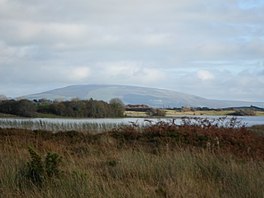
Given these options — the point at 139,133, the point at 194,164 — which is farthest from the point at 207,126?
the point at 194,164

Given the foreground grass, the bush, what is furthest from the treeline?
the bush

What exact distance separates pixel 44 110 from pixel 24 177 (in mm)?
61379

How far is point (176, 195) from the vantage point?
6.33 meters

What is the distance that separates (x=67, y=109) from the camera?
2643 inches

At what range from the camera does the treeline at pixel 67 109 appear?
65113 mm

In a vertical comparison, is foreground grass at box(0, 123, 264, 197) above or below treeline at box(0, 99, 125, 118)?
below

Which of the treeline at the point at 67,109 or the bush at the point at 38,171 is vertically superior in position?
the treeline at the point at 67,109

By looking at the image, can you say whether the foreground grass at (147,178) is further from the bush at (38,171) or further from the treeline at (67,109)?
the treeline at (67,109)

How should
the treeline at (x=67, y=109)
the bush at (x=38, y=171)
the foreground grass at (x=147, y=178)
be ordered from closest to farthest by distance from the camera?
1. the foreground grass at (x=147, y=178)
2. the bush at (x=38, y=171)
3. the treeline at (x=67, y=109)

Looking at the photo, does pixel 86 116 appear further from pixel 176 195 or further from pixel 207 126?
pixel 176 195

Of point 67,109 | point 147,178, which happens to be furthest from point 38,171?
point 67,109

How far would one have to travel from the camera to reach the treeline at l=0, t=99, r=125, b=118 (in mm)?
65113

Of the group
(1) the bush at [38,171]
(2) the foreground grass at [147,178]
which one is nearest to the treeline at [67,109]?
(2) the foreground grass at [147,178]

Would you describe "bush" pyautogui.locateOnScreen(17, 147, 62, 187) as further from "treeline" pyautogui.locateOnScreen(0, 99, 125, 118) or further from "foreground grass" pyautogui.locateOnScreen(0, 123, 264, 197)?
"treeline" pyautogui.locateOnScreen(0, 99, 125, 118)
